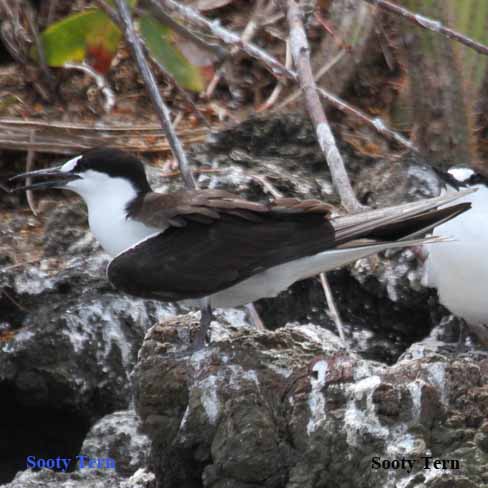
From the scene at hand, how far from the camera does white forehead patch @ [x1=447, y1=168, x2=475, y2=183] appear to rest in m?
5.80

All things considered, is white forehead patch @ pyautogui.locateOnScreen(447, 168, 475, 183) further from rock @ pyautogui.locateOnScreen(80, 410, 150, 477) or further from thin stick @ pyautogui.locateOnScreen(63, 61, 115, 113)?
thin stick @ pyautogui.locateOnScreen(63, 61, 115, 113)

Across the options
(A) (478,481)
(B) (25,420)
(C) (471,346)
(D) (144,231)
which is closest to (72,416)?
(B) (25,420)

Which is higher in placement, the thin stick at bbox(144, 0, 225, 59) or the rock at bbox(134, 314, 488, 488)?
the thin stick at bbox(144, 0, 225, 59)

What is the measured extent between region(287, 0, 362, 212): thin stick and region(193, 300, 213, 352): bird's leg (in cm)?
64

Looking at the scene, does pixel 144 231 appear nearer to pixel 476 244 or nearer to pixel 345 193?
pixel 345 193

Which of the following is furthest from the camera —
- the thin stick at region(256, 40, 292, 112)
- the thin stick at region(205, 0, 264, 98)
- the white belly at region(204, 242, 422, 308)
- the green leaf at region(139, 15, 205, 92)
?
the thin stick at region(205, 0, 264, 98)

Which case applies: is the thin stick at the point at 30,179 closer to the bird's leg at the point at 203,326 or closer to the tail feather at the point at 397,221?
the bird's leg at the point at 203,326

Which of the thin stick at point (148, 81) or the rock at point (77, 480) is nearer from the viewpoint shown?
the rock at point (77, 480)

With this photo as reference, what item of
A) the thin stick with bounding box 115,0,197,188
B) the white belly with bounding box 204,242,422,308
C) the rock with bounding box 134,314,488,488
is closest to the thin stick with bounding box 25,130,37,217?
the thin stick with bounding box 115,0,197,188

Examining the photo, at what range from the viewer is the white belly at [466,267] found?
214 inches

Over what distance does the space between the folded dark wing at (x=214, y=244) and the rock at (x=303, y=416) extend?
0.94ft

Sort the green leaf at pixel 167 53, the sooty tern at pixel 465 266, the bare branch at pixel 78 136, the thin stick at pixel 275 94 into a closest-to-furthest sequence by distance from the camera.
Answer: the sooty tern at pixel 465 266 < the green leaf at pixel 167 53 < the bare branch at pixel 78 136 < the thin stick at pixel 275 94

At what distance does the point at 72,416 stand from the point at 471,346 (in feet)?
5.99

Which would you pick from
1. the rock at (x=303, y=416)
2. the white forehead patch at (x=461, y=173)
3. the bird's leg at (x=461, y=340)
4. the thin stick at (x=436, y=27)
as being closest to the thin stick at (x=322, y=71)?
the white forehead patch at (x=461, y=173)
